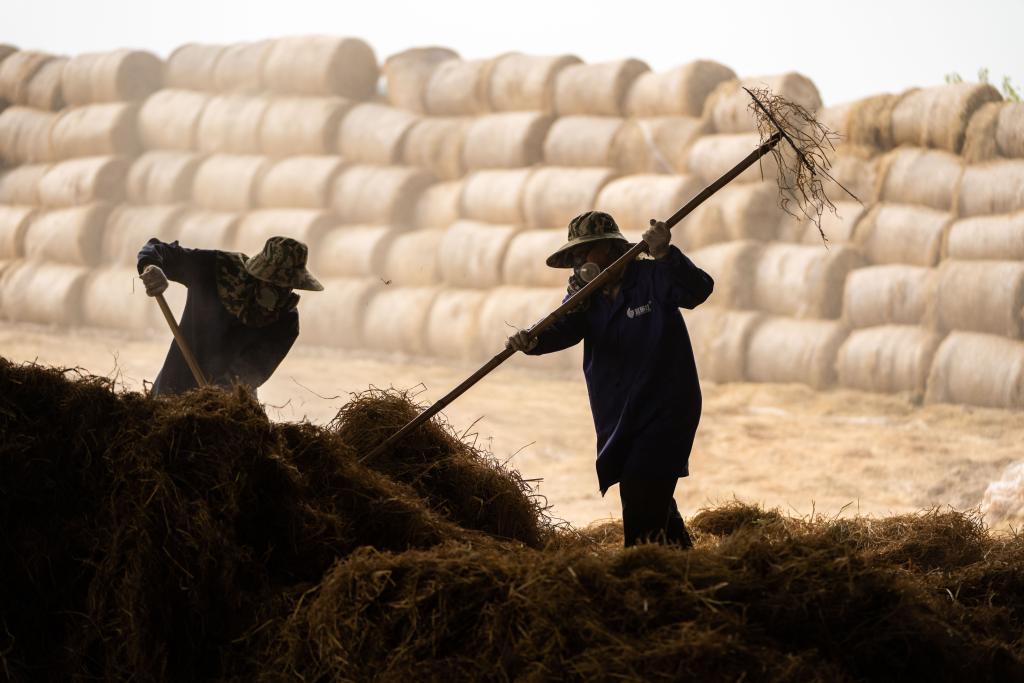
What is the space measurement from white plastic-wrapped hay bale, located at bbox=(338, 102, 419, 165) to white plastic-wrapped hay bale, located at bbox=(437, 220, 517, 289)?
159cm

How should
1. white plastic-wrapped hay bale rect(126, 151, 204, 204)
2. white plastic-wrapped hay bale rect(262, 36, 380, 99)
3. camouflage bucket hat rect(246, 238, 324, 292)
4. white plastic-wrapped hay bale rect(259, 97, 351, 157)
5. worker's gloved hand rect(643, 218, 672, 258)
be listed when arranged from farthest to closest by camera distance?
white plastic-wrapped hay bale rect(126, 151, 204, 204), white plastic-wrapped hay bale rect(262, 36, 380, 99), white plastic-wrapped hay bale rect(259, 97, 351, 157), camouflage bucket hat rect(246, 238, 324, 292), worker's gloved hand rect(643, 218, 672, 258)

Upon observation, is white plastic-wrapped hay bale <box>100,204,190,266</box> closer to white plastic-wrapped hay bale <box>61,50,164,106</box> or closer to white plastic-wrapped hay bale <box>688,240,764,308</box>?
white plastic-wrapped hay bale <box>61,50,164,106</box>

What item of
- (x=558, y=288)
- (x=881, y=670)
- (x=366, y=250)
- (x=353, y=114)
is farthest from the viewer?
(x=353, y=114)

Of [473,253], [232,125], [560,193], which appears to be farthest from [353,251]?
[232,125]

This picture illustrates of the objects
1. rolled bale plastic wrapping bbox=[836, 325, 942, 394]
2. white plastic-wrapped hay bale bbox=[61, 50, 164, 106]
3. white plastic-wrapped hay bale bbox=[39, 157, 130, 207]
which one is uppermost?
white plastic-wrapped hay bale bbox=[61, 50, 164, 106]

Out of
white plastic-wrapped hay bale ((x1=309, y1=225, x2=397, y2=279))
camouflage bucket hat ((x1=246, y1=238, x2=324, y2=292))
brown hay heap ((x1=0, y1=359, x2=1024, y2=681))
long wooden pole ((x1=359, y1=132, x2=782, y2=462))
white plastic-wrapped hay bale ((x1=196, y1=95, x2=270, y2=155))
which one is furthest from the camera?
white plastic-wrapped hay bale ((x1=196, y1=95, x2=270, y2=155))

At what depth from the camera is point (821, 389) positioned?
40.7 ft

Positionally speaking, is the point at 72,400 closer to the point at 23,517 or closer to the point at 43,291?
the point at 23,517

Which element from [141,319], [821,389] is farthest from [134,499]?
[141,319]

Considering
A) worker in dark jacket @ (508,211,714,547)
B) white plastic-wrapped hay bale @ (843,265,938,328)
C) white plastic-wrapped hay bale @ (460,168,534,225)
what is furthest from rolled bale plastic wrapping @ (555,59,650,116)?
worker in dark jacket @ (508,211,714,547)

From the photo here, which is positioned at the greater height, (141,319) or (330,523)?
(141,319)

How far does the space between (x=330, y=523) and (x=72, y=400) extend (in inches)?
41.2

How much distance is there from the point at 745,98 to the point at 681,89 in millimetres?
895

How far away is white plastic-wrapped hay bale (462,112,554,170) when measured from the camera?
51.1 feet
